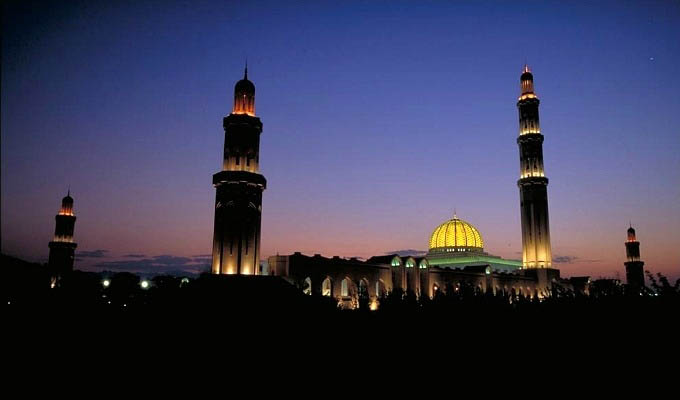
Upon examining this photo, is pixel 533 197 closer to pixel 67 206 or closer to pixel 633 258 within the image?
pixel 633 258

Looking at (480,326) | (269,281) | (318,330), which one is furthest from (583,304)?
(269,281)

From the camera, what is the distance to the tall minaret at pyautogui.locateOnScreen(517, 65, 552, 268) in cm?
7444

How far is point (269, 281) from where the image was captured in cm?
4088

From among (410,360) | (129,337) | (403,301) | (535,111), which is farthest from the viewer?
(535,111)

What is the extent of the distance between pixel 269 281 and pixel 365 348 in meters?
30.1

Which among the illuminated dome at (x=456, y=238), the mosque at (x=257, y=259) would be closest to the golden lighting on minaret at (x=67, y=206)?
the mosque at (x=257, y=259)

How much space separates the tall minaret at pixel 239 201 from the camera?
46.6m

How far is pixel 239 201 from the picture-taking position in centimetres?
4722

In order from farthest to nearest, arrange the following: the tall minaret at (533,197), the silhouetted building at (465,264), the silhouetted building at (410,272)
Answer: the tall minaret at (533,197) < the silhouetted building at (465,264) < the silhouetted building at (410,272)

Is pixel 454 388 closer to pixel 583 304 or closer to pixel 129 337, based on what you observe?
pixel 583 304

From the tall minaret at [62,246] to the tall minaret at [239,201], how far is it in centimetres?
3165

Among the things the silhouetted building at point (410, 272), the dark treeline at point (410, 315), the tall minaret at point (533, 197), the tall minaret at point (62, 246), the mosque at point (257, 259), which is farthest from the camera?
the tall minaret at point (533, 197)

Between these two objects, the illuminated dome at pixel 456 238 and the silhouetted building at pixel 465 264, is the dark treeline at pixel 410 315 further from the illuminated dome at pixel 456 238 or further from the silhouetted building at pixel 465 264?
the illuminated dome at pixel 456 238

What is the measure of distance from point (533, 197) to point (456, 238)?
56.6 ft
